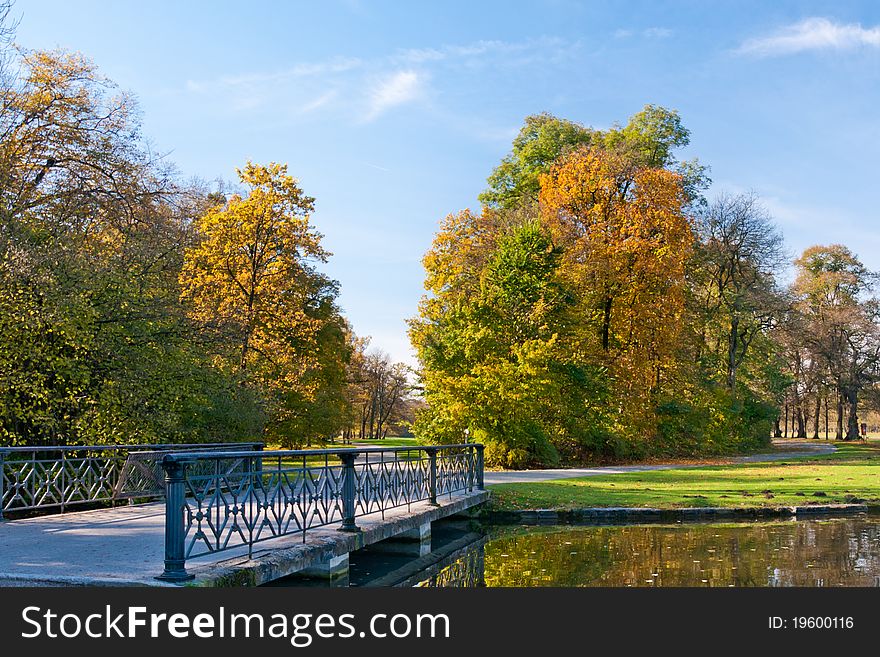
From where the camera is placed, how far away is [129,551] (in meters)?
8.52

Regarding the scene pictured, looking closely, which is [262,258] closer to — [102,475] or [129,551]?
[102,475]

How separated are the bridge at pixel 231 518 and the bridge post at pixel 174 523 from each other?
0.4 inches

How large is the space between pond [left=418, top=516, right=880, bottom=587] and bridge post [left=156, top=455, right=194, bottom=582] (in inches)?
161

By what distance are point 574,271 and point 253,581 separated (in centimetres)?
2484

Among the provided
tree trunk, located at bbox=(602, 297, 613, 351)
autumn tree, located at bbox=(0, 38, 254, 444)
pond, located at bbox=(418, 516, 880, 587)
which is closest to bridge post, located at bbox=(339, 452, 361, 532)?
pond, located at bbox=(418, 516, 880, 587)

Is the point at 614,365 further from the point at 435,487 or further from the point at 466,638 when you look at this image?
the point at 466,638

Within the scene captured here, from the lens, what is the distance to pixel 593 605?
26.1ft

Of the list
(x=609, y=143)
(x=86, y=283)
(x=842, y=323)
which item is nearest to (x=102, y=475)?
(x=86, y=283)

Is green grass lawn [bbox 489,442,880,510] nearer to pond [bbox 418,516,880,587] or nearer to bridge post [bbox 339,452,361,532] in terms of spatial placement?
pond [bbox 418,516,880,587]

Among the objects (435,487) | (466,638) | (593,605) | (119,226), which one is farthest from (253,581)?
(119,226)

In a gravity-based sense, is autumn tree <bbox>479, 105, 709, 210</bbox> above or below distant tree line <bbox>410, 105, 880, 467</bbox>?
above

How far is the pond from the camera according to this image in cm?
982

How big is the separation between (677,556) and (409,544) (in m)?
4.03

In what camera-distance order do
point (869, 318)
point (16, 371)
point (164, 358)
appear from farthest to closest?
point (869, 318) < point (164, 358) < point (16, 371)
